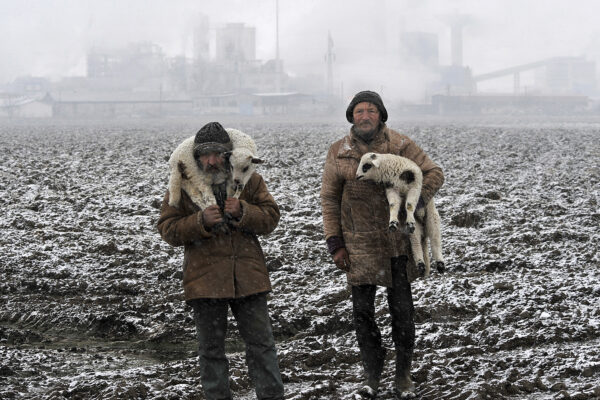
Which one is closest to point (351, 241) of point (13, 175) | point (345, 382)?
point (345, 382)

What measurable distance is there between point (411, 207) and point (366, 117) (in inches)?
23.2

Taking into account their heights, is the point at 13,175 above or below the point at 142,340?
above

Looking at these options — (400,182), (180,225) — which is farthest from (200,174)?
(400,182)

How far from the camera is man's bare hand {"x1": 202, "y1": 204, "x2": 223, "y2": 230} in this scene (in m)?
3.59

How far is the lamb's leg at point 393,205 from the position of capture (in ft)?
13.0

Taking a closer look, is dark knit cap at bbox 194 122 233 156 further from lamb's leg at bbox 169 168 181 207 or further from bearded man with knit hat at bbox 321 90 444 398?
bearded man with knit hat at bbox 321 90 444 398

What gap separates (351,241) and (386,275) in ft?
0.94

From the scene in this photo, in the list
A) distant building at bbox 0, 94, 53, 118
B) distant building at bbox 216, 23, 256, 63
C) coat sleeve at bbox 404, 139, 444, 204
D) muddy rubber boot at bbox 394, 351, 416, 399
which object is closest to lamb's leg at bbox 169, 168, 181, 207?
coat sleeve at bbox 404, 139, 444, 204

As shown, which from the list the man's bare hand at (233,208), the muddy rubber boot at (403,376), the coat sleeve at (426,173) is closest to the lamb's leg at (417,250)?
the coat sleeve at (426,173)

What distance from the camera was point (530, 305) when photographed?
5.91 meters

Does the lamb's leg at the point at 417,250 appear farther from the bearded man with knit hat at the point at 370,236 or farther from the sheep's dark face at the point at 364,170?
the sheep's dark face at the point at 364,170

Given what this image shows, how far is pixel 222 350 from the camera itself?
3.71 metres

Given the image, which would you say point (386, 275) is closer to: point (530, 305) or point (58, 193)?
point (530, 305)

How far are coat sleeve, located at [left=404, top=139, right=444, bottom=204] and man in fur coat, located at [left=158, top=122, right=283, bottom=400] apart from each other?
1027mm
